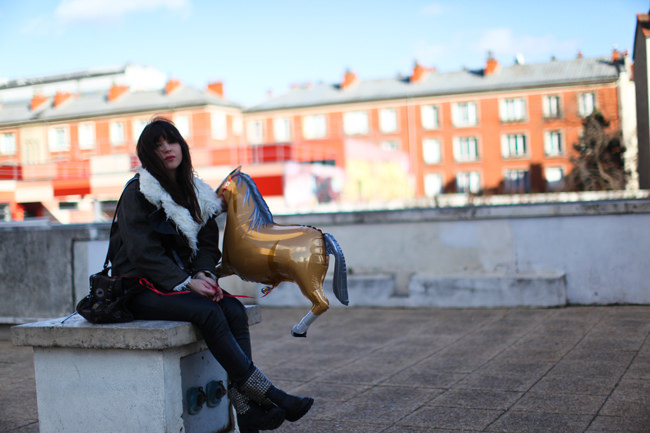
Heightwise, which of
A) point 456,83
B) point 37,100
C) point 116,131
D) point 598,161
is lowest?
point 598,161

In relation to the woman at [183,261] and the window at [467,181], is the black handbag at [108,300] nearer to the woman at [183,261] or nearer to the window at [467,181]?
the woman at [183,261]

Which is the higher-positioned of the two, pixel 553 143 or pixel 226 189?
pixel 553 143

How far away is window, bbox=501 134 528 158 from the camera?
5959 cm

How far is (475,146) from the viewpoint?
6078cm

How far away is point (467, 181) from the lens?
61000 millimetres

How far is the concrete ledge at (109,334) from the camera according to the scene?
3.46 metres

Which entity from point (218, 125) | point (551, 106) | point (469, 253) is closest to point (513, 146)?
point (551, 106)

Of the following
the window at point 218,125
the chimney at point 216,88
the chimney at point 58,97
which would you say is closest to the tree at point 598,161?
the window at point 218,125

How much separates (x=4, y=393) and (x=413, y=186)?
184ft

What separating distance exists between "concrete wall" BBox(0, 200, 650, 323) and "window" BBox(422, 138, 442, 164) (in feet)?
171

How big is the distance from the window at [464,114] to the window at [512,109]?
2.25m

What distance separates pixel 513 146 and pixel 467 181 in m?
4.79

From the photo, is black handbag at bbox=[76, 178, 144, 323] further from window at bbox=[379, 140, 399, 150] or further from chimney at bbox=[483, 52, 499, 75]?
chimney at bbox=[483, 52, 499, 75]

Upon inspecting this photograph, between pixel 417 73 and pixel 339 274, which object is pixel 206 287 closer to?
pixel 339 274
